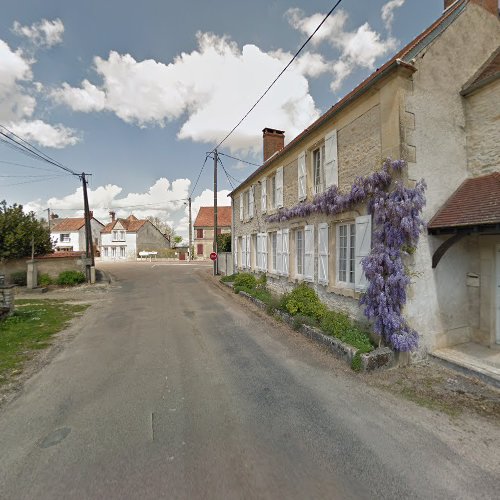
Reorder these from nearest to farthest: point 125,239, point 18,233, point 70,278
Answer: point 18,233 < point 70,278 < point 125,239

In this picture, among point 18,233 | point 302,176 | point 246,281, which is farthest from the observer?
point 18,233

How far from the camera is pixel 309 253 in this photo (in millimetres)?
8688

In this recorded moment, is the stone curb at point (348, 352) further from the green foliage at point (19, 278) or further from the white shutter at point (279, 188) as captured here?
the green foliage at point (19, 278)

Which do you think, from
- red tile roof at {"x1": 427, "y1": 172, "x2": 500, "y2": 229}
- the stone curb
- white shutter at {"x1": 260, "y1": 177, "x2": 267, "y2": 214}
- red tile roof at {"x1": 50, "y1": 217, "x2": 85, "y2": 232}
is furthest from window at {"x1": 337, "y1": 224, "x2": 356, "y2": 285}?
red tile roof at {"x1": 50, "y1": 217, "x2": 85, "y2": 232}

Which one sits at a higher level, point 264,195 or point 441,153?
point 264,195

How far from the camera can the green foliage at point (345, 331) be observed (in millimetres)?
5594

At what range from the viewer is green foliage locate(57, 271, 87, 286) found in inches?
615

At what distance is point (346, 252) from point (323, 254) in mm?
780

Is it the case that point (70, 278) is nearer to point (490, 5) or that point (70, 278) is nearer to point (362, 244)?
point (362, 244)

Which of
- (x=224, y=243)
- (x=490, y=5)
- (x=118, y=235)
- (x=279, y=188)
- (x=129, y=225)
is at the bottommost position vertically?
(x=224, y=243)

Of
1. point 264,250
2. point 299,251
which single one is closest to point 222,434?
point 299,251

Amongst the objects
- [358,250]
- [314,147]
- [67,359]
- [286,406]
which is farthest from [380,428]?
[314,147]

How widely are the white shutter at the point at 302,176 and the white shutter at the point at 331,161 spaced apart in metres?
1.21

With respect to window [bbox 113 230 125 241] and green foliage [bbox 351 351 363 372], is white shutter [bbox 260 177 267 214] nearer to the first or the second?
green foliage [bbox 351 351 363 372]
